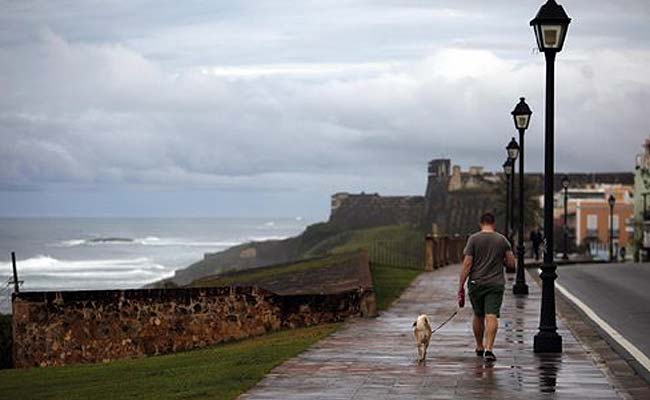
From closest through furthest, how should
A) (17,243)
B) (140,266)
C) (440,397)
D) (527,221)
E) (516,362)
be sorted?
1. (440,397)
2. (516,362)
3. (527,221)
4. (140,266)
5. (17,243)

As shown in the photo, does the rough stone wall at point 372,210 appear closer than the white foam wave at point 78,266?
No

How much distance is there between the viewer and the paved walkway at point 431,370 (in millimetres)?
14117

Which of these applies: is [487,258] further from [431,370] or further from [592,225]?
[592,225]

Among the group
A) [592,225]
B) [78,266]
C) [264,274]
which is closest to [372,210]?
[592,225]

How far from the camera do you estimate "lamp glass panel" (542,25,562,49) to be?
58.7ft

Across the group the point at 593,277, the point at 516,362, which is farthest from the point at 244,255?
the point at 516,362

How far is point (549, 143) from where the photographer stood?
18.1 m

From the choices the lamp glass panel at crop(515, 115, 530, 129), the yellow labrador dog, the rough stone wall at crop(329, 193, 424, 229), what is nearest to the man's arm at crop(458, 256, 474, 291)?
the yellow labrador dog

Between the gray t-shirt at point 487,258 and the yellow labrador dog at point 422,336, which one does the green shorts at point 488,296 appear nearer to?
the gray t-shirt at point 487,258

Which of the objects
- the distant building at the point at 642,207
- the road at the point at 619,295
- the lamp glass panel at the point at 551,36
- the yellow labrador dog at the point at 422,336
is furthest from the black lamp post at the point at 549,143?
the distant building at the point at 642,207

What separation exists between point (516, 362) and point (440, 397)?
3.37 meters

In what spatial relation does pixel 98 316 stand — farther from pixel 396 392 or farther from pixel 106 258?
pixel 106 258

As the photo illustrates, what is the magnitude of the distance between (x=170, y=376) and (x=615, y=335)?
750 centimetres

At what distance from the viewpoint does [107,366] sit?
803 inches
